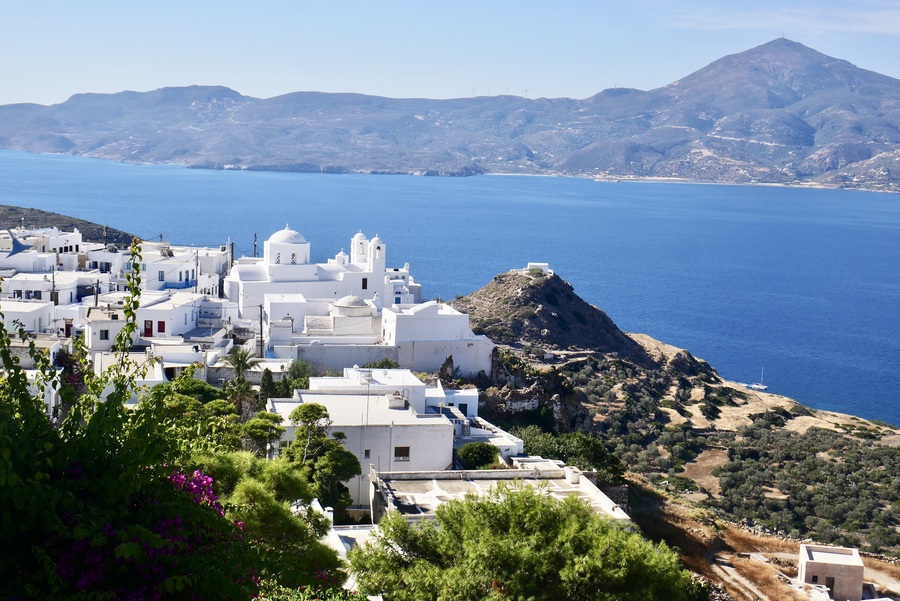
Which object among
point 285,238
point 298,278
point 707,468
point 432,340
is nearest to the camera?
point 432,340

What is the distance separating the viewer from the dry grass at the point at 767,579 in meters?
18.2

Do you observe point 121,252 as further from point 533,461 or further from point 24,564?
point 24,564

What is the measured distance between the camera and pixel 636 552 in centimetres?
1063

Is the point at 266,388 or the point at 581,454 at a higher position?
A: the point at 266,388

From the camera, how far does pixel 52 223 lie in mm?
66875

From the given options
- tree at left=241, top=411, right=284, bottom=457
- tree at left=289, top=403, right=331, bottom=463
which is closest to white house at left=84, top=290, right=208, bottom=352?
tree at left=289, top=403, right=331, bottom=463

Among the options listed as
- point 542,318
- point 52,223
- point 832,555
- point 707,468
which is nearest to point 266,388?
point 832,555

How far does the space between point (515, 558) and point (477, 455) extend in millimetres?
10436

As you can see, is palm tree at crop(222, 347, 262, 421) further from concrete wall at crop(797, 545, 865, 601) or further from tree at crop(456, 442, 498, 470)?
concrete wall at crop(797, 545, 865, 601)

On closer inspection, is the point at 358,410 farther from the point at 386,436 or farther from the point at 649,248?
the point at 649,248

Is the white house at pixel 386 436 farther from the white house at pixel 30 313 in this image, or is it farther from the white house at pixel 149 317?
the white house at pixel 30 313

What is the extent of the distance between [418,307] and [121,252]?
15850 mm

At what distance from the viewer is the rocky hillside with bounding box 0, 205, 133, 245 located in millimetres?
62438

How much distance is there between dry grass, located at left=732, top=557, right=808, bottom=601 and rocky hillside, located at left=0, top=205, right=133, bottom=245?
153 ft
